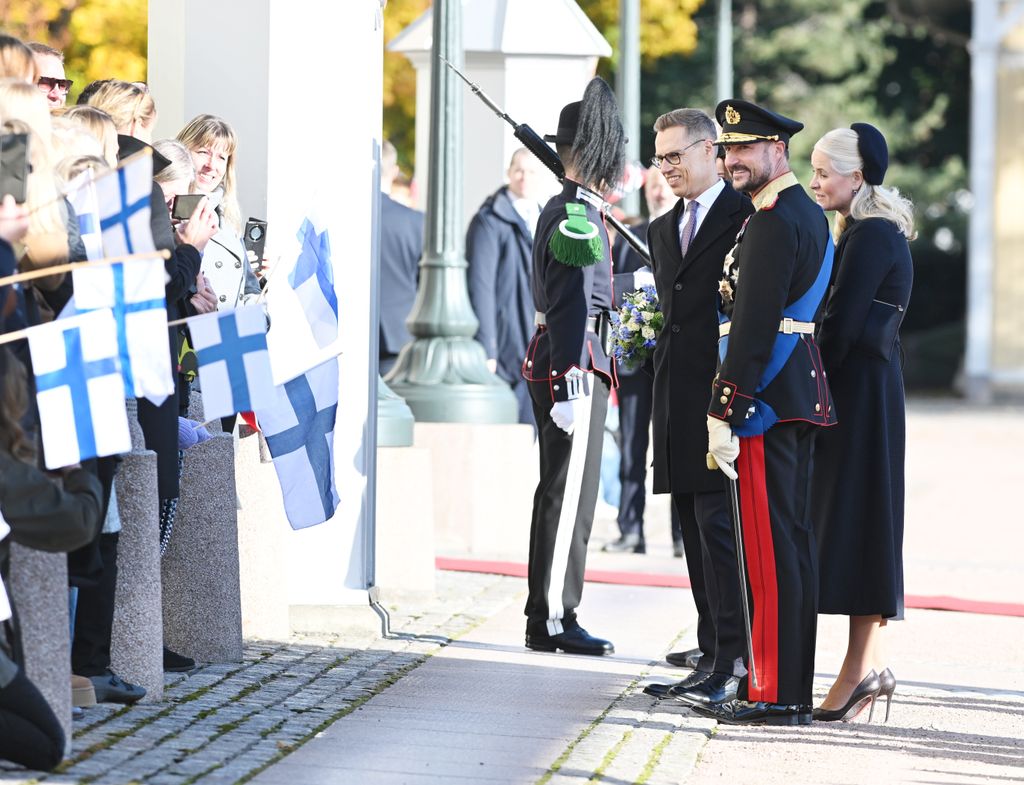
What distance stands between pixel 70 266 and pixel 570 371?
9.03 ft

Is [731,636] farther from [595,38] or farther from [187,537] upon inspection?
[595,38]

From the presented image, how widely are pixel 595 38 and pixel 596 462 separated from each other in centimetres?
557

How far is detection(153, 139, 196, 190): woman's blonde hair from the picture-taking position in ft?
22.7

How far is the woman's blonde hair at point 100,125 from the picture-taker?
6336 mm

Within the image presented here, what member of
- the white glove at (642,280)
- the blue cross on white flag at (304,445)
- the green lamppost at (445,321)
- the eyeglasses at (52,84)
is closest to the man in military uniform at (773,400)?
the white glove at (642,280)

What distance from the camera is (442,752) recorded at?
5.96m

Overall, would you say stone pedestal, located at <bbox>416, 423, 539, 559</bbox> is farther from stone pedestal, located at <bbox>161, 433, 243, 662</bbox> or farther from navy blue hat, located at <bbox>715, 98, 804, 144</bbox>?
navy blue hat, located at <bbox>715, 98, 804, 144</bbox>

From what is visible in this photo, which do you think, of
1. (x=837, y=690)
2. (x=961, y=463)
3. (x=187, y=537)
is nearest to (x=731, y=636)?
(x=837, y=690)

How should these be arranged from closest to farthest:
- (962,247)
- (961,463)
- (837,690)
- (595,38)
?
1. (837,690)
2. (595,38)
3. (961,463)
4. (962,247)

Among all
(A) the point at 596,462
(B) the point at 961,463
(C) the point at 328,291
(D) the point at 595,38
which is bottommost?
(B) the point at 961,463

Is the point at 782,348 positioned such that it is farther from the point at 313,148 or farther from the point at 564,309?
the point at 313,148

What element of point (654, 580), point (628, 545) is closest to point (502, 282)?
point (628, 545)

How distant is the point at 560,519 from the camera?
311 inches

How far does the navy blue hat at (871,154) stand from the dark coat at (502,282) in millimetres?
4527
